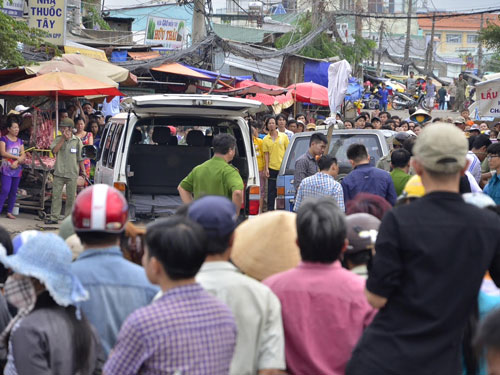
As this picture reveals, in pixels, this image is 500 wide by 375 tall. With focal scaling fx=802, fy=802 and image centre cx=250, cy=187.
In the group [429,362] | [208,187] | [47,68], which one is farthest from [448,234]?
[47,68]

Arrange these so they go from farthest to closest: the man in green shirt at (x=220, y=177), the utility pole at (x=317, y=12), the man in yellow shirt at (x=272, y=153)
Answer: the utility pole at (x=317, y=12) → the man in yellow shirt at (x=272, y=153) → the man in green shirt at (x=220, y=177)

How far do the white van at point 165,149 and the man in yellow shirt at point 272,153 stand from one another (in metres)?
4.24

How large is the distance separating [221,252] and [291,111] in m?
28.4

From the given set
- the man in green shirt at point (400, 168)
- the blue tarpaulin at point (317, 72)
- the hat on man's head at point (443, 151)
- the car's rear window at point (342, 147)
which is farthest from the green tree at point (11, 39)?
the blue tarpaulin at point (317, 72)

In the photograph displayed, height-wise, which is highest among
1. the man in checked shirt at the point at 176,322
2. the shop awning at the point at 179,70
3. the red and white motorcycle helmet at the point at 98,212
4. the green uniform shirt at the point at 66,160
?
the shop awning at the point at 179,70

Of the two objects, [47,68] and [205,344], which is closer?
[205,344]

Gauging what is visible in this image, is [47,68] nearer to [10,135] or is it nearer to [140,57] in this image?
[10,135]

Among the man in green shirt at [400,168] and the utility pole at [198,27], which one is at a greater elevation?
the utility pole at [198,27]

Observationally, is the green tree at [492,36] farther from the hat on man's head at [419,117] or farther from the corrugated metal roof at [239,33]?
the corrugated metal roof at [239,33]

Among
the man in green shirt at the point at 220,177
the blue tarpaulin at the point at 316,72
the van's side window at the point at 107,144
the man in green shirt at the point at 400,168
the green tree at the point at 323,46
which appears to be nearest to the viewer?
the man in green shirt at the point at 220,177

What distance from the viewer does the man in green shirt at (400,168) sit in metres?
8.40

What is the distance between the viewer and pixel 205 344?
3.11 metres

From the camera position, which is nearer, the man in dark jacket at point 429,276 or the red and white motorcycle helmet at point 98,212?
the man in dark jacket at point 429,276

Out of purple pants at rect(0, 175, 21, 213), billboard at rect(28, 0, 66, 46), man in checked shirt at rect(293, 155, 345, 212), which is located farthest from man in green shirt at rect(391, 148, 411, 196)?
billboard at rect(28, 0, 66, 46)
